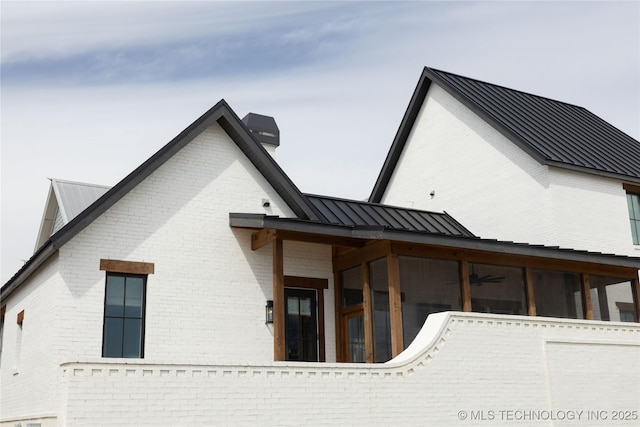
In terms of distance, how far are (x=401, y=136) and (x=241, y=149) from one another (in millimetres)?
9263

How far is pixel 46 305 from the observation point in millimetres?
13289

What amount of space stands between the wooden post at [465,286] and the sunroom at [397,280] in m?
0.02

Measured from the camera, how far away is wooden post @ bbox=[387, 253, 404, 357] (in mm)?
13836

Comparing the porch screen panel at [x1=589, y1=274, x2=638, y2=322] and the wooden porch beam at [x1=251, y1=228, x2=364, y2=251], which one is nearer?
the wooden porch beam at [x1=251, y1=228, x2=364, y2=251]

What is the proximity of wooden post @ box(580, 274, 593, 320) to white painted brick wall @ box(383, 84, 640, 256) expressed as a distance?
5.83 ft

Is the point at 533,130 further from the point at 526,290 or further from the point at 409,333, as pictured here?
the point at 409,333

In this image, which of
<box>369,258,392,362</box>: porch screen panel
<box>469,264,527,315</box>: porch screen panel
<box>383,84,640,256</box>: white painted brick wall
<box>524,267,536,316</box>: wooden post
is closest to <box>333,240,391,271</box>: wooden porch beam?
<box>369,258,392,362</box>: porch screen panel

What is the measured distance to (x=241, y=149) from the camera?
15.3 m

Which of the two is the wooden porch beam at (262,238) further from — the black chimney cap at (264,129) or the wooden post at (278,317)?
the black chimney cap at (264,129)

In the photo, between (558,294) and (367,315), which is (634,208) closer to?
(558,294)

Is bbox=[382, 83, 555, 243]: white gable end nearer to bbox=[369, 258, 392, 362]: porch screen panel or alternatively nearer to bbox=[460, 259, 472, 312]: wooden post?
bbox=[460, 259, 472, 312]: wooden post

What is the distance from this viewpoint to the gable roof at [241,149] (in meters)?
13.3

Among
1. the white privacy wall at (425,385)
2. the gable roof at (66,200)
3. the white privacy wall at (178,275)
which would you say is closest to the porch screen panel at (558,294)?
the white privacy wall at (425,385)

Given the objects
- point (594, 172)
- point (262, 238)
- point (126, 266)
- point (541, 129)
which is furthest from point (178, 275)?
point (541, 129)
